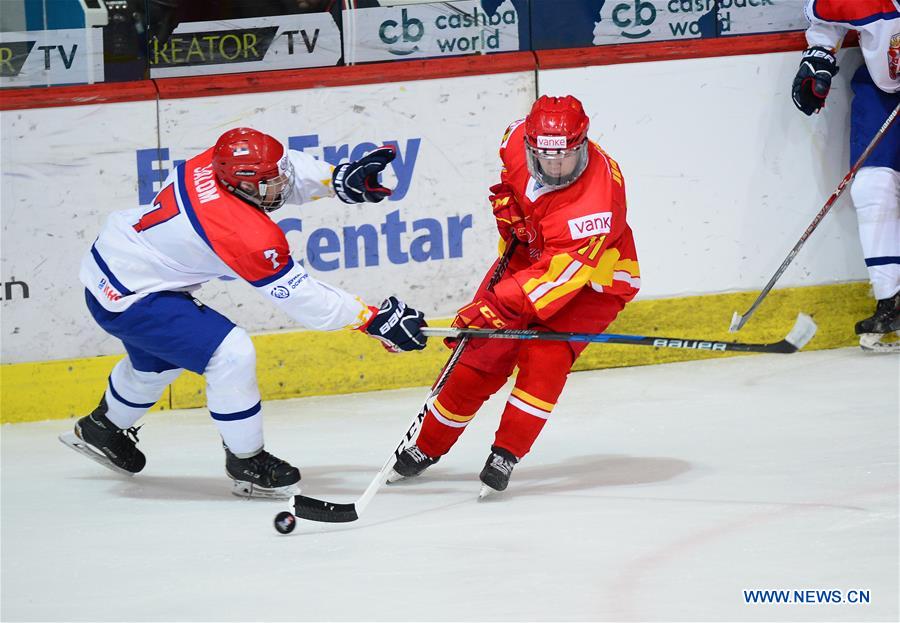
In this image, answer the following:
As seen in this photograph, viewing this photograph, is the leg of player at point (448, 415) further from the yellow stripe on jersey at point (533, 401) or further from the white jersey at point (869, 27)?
the white jersey at point (869, 27)

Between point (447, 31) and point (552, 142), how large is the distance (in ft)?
5.79

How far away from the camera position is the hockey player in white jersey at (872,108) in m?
4.73

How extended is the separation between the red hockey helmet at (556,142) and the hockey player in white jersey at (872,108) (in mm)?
1775

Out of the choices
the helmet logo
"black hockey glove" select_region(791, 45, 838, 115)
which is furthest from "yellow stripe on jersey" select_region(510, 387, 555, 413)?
"black hockey glove" select_region(791, 45, 838, 115)

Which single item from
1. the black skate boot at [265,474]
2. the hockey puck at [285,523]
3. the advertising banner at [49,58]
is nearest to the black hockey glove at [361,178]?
the black skate boot at [265,474]

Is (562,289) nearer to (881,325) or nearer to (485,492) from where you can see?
(485,492)

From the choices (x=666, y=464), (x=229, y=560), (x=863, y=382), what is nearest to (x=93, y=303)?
(x=229, y=560)

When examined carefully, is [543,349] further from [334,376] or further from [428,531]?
[334,376]

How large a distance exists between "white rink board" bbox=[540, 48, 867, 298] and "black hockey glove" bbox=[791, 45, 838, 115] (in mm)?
129

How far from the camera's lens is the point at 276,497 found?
3.53 m

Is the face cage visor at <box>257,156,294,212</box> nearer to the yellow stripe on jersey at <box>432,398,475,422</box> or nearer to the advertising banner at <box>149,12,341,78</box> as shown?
the yellow stripe on jersey at <box>432,398,475,422</box>

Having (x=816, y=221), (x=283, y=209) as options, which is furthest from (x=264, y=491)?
(x=816, y=221)

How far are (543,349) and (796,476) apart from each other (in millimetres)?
769

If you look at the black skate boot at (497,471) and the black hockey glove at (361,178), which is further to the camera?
the black hockey glove at (361,178)
